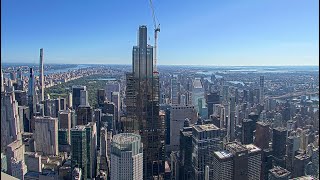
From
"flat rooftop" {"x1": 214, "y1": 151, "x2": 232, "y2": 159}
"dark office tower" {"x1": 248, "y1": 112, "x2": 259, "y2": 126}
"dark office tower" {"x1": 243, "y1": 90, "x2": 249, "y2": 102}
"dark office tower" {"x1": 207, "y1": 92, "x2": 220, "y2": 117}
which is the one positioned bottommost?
"flat rooftop" {"x1": 214, "y1": 151, "x2": 232, "y2": 159}

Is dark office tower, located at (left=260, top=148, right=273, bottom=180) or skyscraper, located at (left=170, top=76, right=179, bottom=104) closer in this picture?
dark office tower, located at (left=260, top=148, right=273, bottom=180)

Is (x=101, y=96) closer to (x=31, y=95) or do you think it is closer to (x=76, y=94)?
(x=76, y=94)

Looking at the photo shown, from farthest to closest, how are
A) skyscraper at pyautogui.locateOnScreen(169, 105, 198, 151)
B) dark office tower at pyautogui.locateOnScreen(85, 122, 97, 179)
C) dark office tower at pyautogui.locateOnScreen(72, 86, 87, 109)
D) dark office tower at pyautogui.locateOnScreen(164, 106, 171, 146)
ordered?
dark office tower at pyautogui.locateOnScreen(72, 86, 87, 109) → skyscraper at pyautogui.locateOnScreen(169, 105, 198, 151) → dark office tower at pyautogui.locateOnScreen(164, 106, 171, 146) → dark office tower at pyautogui.locateOnScreen(85, 122, 97, 179)

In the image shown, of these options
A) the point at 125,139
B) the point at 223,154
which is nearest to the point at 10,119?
the point at 125,139

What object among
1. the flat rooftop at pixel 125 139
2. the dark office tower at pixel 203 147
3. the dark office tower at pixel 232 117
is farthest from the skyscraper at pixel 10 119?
the dark office tower at pixel 232 117

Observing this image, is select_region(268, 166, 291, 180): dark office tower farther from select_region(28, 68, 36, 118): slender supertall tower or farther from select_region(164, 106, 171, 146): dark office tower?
select_region(28, 68, 36, 118): slender supertall tower

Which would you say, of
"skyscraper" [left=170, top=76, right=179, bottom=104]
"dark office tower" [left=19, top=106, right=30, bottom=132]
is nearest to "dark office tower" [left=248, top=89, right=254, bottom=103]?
"skyscraper" [left=170, top=76, right=179, bottom=104]

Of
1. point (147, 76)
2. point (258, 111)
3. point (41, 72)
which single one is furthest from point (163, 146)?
point (41, 72)

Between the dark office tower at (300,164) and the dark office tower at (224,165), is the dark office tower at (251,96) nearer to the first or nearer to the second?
the dark office tower at (300,164)
